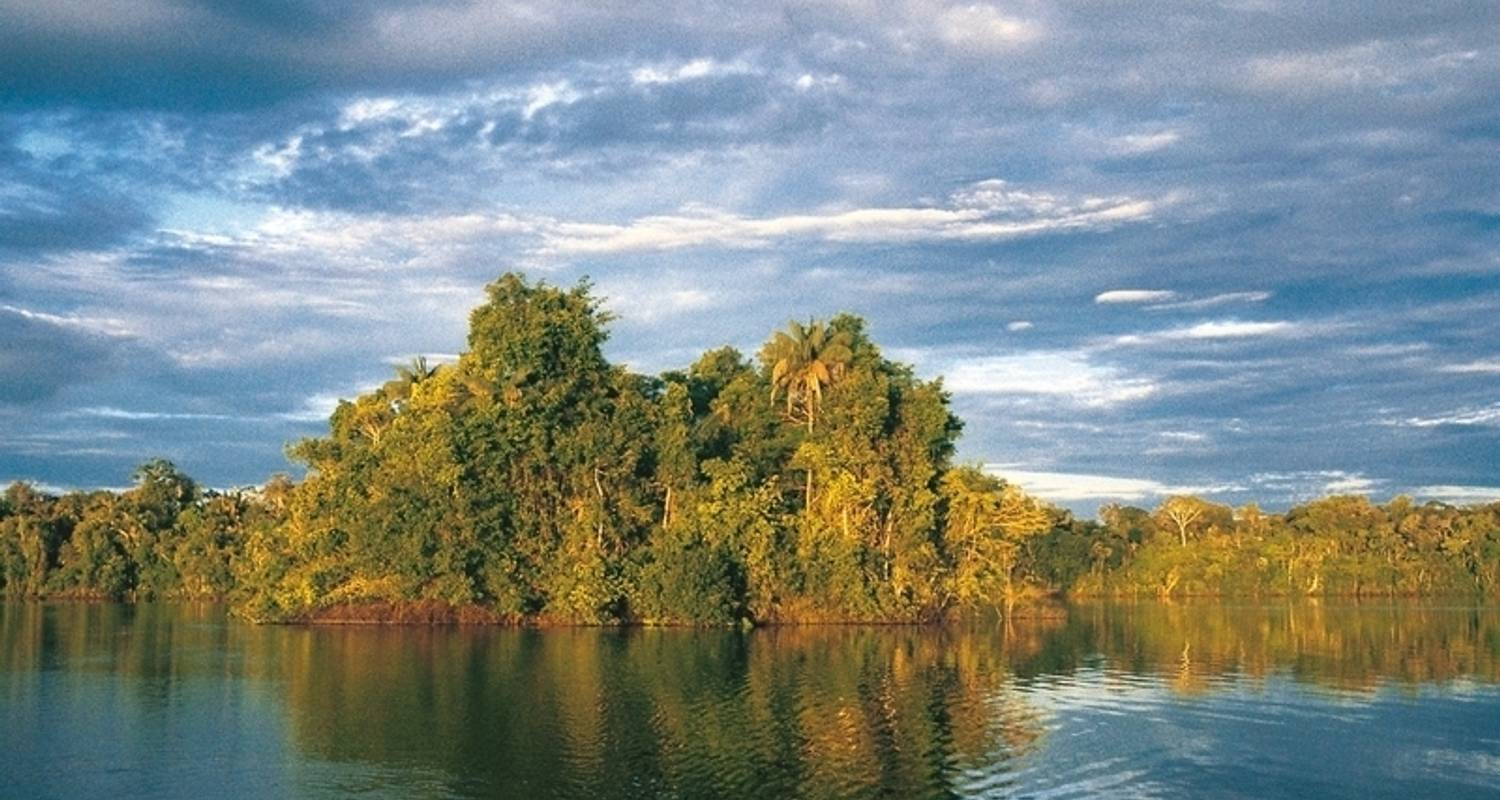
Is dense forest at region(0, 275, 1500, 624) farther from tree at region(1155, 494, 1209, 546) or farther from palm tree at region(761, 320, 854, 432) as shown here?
tree at region(1155, 494, 1209, 546)

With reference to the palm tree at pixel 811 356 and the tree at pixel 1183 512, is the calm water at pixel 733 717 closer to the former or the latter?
the palm tree at pixel 811 356

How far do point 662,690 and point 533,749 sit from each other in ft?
37.4

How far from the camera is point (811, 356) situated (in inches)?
2879

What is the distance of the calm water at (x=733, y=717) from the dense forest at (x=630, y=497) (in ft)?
19.8

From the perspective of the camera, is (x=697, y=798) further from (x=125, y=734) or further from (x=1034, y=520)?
(x=1034, y=520)

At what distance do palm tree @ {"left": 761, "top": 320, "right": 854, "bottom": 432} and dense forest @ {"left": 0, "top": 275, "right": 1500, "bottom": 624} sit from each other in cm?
12

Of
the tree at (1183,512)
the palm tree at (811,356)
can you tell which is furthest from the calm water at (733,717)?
the tree at (1183,512)

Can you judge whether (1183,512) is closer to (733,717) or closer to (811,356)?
(811,356)

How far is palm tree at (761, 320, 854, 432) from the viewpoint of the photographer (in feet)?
238

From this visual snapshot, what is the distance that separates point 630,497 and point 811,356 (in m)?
12.0

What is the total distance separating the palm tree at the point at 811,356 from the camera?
72.6m

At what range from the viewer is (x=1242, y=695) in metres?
43.2

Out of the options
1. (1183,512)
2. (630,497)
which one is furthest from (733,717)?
(1183,512)

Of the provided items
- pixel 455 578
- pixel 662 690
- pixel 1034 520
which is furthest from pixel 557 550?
pixel 662 690
